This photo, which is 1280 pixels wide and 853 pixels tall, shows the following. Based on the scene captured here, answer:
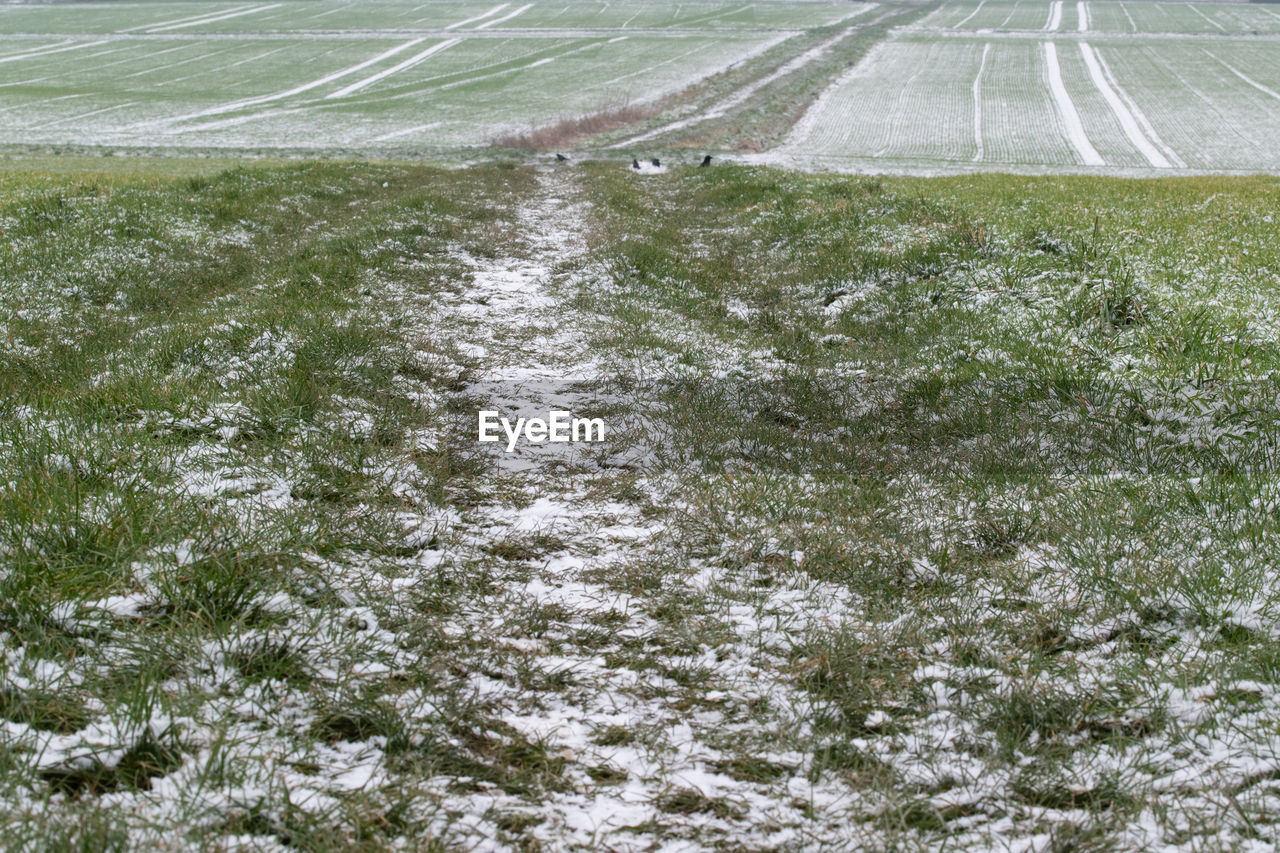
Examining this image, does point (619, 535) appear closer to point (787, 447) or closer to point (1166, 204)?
point (787, 447)

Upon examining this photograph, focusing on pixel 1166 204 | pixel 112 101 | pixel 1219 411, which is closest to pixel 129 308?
pixel 1219 411

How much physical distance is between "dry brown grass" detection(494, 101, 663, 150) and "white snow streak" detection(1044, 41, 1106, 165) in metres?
21.0

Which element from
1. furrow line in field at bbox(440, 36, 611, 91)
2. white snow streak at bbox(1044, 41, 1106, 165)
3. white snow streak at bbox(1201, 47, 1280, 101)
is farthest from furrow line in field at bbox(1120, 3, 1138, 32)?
furrow line in field at bbox(440, 36, 611, 91)

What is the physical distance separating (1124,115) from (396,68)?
158 feet

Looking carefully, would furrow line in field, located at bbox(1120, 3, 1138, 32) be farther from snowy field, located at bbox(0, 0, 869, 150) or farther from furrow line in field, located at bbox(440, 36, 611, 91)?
furrow line in field, located at bbox(440, 36, 611, 91)

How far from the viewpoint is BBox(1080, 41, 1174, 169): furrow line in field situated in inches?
1496

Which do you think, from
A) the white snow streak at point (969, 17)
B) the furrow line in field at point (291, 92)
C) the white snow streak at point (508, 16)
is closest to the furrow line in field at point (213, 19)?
the furrow line in field at point (291, 92)

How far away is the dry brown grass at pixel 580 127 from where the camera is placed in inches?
1519

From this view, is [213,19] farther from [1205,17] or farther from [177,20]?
[1205,17]

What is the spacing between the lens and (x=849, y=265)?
12594 millimetres

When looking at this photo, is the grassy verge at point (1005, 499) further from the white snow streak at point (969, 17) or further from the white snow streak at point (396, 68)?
the white snow streak at point (969, 17)

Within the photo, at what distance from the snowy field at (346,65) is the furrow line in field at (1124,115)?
933 inches

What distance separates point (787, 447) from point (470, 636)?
3556 millimetres

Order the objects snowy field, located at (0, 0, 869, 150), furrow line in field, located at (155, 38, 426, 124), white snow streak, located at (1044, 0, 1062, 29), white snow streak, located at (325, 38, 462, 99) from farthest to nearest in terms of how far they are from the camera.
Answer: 1. white snow streak, located at (1044, 0, 1062, 29)
2. white snow streak, located at (325, 38, 462, 99)
3. furrow line in field, located at (155, 38, 426, 124)
4. snowy field, located at (0, 0, 869, 150)
